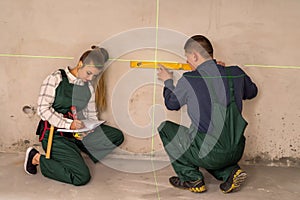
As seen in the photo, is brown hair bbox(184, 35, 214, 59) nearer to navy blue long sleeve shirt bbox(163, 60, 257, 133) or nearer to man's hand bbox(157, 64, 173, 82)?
navy blue long sleeve shirt bbox(163, 60, 257, 133)

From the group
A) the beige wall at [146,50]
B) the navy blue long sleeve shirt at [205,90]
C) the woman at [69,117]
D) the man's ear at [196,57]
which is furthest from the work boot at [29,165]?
the man's ear at [196,57]

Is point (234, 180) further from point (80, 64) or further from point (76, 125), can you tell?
point (80, 64)

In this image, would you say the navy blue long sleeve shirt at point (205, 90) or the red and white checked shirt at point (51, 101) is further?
the red and white checked shirt at point (51, 101)

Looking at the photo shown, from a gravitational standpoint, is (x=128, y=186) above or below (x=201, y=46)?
below

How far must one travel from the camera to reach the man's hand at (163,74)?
2900mm

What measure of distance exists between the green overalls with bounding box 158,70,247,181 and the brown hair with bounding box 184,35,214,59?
20 centimetres

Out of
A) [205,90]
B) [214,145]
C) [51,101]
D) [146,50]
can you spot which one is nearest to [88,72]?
[51,101]

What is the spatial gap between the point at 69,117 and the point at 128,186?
597 millimetres

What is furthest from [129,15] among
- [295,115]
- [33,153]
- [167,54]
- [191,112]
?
[295,115]

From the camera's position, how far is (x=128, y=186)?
2.60m

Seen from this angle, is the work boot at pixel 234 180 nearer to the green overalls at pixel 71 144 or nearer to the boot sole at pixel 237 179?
the boot sole at pixel 237 179

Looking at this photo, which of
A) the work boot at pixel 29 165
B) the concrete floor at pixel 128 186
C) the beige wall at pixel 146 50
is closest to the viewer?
the concrete floor at pixel 128 186

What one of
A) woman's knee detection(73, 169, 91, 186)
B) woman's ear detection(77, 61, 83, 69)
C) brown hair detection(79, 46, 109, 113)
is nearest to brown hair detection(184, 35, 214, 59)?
brown hair detection(79, 46, 109, 113)

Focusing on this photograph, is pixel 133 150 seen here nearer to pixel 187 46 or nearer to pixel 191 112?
pixel 191 112
